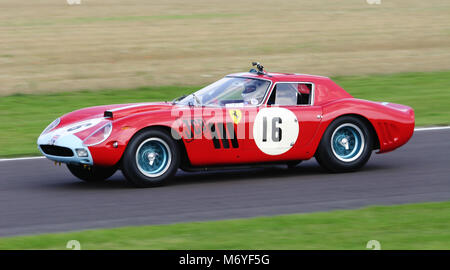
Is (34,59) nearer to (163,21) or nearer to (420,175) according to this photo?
(163,21)

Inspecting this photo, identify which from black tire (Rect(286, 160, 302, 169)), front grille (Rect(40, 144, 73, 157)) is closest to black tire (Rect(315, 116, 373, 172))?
black tire (Rect(286, 160, 302, 169))

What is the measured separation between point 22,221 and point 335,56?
628 inches

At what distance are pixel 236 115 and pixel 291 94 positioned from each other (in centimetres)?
87

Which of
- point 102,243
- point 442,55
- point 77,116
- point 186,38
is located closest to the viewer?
point 102,243

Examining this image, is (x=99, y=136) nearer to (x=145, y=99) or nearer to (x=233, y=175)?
(x=233, y=175)

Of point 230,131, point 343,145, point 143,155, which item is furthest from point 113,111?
point 343,145

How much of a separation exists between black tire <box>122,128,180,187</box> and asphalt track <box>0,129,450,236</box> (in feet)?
0.36

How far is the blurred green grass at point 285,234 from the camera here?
21.2ft

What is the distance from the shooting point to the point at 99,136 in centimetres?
867

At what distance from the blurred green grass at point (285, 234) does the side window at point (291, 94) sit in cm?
224

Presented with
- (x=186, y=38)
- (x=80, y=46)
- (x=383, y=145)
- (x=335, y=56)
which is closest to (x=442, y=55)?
(x=335, y=56)

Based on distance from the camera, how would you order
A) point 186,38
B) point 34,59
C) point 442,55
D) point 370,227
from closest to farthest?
point 370,227
point 34,59
point 442,55
point 186,38

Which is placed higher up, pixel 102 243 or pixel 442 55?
pixel 442 55

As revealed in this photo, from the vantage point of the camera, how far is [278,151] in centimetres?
945
